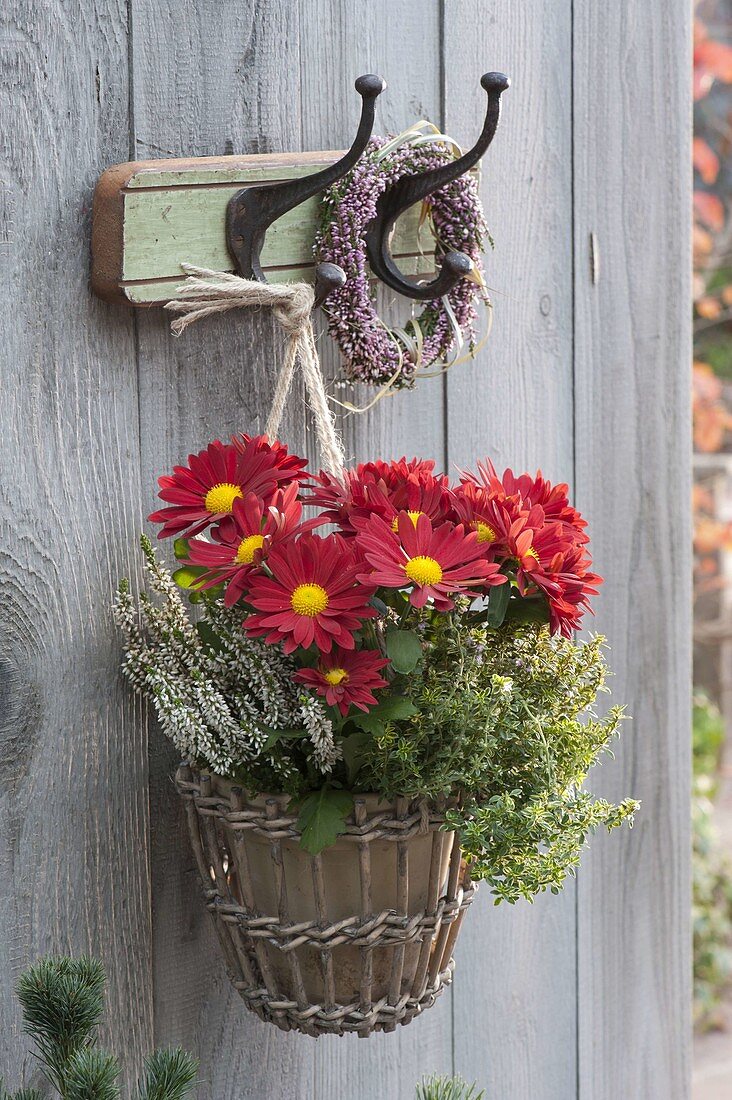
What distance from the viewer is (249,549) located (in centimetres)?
74

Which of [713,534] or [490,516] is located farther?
[713,534]

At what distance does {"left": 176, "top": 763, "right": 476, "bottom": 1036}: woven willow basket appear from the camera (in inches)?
30.5

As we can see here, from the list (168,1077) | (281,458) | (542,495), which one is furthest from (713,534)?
(168,1077)

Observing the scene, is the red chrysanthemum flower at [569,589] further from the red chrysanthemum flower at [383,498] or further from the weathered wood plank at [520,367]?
the weathered wood plank at [520,367]

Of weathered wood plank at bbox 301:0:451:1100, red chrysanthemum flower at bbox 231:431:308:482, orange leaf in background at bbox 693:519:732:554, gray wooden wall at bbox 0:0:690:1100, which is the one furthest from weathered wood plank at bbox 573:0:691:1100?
orange leaf in background at bbox 693:519:732:554

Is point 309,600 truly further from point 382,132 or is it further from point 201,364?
point 382,132

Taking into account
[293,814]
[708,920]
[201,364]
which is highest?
[201,364]

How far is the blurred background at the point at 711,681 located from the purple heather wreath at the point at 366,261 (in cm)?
195

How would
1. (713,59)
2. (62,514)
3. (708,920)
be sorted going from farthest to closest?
(708,920) < (713,59) < (62,514)

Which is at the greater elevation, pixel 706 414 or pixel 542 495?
pixel 706 414

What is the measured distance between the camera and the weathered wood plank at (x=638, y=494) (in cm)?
129

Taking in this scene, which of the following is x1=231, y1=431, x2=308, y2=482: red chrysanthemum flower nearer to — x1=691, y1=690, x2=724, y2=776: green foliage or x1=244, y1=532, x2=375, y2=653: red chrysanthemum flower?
x1=244, y1=532, x2=375, y2=653: red chrysanthemum flower

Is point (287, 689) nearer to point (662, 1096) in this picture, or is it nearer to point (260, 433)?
point (260, 433)

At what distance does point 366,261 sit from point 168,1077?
0.64m
